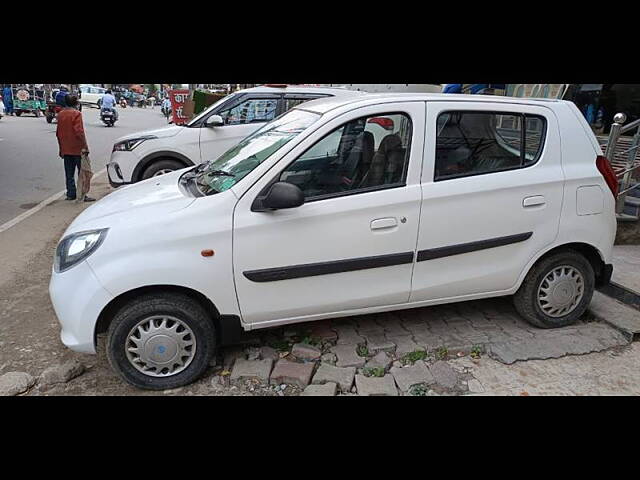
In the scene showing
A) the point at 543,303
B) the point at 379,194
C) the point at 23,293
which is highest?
the point at 379,194

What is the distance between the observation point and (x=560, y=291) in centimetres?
343

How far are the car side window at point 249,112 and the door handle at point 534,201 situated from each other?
433 cm

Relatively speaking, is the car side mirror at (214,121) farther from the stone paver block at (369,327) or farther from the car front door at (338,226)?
the stone paver block at (369,327)

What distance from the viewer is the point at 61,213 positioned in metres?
6.71

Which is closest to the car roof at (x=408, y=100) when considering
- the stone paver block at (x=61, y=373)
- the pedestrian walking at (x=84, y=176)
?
the stone paver block at (x=61, y=373)

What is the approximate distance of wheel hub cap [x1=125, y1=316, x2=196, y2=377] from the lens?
2.75 meters

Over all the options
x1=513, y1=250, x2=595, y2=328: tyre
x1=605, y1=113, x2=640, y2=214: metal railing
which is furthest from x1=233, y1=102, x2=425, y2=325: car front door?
x1=605, y1=113, x2=640, y2=214: metal railing

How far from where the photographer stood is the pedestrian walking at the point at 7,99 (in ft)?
74.7

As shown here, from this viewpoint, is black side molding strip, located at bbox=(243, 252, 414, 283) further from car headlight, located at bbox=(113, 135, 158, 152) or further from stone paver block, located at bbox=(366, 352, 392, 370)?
car headlight, located at bbox=(113, 135, 158, 152)

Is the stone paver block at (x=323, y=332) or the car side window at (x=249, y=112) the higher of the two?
the car side window at (x=249, y=112)

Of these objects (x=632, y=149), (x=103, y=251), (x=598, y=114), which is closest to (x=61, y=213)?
(x=103, y=251)

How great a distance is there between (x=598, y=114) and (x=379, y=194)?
8.66 m

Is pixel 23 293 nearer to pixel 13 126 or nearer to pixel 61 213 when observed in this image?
pixel 61 213

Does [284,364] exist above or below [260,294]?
below
